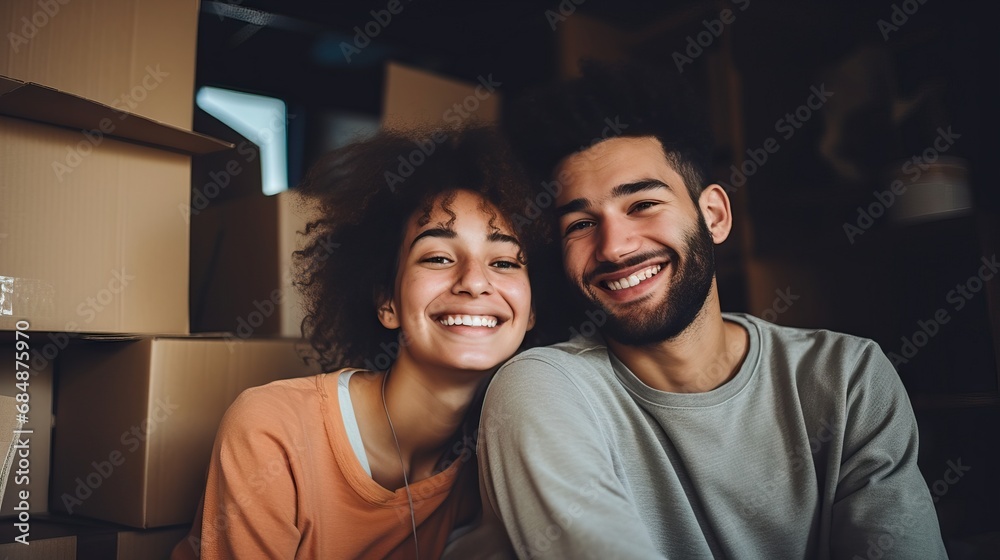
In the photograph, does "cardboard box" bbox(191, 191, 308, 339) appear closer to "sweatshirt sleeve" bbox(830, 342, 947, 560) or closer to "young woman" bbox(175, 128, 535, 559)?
"young woman" bbox(175, 128, 535, 559)

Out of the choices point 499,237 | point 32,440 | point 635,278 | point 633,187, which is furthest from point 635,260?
point 32,440

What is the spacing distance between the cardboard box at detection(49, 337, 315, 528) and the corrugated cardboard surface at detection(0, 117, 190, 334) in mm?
80

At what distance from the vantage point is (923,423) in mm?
1639

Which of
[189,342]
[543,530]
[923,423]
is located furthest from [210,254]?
[923,423]

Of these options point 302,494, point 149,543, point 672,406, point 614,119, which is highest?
point 614,119

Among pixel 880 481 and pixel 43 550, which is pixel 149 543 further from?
pixel 880 481

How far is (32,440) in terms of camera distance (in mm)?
1441

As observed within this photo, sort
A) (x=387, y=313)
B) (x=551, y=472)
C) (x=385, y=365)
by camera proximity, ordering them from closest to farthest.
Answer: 1. (x=551, y=472)
2. (x=387, y=313)
3. (x=385, y=365)

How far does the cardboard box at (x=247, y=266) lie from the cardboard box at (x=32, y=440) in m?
0.39

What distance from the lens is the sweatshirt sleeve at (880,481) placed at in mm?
1067

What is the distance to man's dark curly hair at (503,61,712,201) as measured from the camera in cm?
138

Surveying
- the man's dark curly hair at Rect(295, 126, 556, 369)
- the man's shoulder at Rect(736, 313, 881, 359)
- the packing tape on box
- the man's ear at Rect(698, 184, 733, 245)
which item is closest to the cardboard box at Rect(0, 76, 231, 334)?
the packing tape on box

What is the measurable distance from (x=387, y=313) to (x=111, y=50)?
2.14 feet

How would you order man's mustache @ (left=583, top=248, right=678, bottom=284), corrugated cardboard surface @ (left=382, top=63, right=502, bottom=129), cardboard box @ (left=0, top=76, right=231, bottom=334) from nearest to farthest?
cardboard box @ (left=0, top=76, right=231, bottom=334) < man's mustache @ (left=583, top=248, right=678, bottom=284) < corrugated cardboard surface @ (left=382, top=63, right=502, bottom=129)
